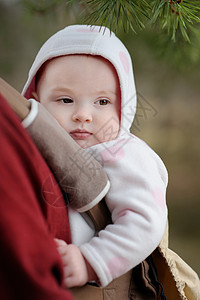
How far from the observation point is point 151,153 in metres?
0.59

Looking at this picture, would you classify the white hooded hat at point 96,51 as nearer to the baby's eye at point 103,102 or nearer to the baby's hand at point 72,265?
the baby's eye at point 103,102

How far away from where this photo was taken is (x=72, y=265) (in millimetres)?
454

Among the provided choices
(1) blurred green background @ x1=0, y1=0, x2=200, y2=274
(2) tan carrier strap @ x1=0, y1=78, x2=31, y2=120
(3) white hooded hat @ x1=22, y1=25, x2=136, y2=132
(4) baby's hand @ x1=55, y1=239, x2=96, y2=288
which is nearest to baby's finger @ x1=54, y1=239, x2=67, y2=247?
(4) baby's hand @ x1=55, y1=239, x2=96, y2=288

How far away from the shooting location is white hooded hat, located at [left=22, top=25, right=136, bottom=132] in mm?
622

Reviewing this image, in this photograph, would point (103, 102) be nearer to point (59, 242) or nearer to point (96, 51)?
point (96, 51)

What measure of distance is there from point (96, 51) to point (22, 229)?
0.34 metres

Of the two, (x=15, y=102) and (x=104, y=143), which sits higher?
(x=15, y=102)

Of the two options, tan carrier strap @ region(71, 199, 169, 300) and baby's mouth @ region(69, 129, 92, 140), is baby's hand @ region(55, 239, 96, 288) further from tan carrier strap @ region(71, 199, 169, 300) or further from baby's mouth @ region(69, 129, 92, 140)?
baby's mouth @ region(69, 129, 92, 140)

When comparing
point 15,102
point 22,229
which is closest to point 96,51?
point 15,102

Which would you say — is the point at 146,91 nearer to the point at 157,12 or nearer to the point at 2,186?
the point at 157,12

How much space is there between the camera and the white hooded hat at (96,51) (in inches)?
24.5

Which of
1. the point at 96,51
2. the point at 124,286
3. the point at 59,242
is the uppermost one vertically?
the point at 96,51

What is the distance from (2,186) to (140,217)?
201 millimetres

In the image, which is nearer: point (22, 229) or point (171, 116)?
point (22, 229)
